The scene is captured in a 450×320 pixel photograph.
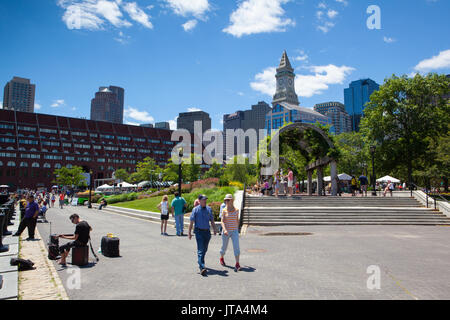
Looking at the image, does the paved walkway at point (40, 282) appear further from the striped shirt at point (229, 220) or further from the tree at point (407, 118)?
the tree at point (407, 118)

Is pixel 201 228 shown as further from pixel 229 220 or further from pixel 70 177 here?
pixel 70 177

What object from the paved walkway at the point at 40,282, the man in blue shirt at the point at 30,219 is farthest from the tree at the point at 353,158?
the paved walkway at the point at 40,282

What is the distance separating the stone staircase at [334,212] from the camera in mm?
18078

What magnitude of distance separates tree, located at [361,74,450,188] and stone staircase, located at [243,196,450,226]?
11.0m

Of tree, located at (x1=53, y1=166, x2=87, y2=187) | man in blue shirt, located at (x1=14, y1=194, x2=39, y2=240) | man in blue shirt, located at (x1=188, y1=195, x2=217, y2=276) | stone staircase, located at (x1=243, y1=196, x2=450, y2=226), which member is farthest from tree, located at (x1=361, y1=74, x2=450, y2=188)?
tree, located at (x1=53, y1=166, x2=87, y2=187)

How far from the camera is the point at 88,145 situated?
115 m

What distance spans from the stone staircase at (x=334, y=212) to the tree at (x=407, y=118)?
10988 mm

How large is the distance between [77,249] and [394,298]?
729 cm

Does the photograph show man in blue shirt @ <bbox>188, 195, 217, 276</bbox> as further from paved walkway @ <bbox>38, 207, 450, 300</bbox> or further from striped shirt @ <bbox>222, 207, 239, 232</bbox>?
paved walkway @ <bbox>38, 207, 450, 300</bbox>

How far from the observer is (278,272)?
7.24 metres

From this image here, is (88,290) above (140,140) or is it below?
below
